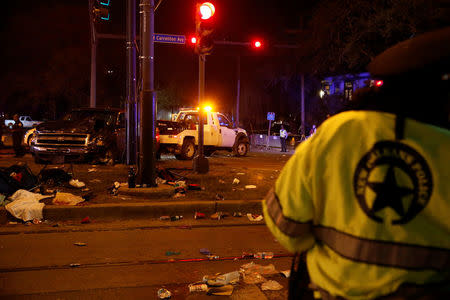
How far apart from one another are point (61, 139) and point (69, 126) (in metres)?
0.57

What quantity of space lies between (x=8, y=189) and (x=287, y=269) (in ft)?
19.2

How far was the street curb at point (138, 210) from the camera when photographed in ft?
24.5

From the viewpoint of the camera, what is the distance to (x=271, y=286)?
4539mm

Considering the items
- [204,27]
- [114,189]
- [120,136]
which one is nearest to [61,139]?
[120,136]

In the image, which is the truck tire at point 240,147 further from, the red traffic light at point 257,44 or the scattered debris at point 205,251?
the scattered debris at point 205,251

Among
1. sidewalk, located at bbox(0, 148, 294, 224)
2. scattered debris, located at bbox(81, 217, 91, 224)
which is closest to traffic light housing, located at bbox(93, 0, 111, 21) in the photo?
sidewalk, located at bbox(0, 148, 294, 224)

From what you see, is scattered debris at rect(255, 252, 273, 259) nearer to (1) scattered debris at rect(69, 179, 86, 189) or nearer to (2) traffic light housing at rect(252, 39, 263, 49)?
(1) scattered debris at rect(69, 179, 86, 189)

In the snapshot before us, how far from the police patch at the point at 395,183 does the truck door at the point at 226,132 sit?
17856 millimetres

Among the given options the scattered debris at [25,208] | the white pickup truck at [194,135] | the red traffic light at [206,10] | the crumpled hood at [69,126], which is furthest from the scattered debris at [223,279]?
the white pickup truck at [194,135]

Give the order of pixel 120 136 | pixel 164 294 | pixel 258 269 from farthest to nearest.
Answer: pixel 120 136, pixel 258 269, pixel 164 294

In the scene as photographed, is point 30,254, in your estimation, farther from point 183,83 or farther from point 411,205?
point 183,83

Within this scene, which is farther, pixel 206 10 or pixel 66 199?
pixel 206 10

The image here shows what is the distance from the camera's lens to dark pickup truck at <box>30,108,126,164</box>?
13289mm

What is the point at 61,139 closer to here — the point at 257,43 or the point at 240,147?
the point at 257,43
